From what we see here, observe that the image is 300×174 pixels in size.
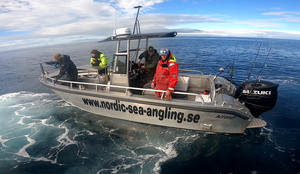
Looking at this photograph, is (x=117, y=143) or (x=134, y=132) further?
(x=134, y=132)

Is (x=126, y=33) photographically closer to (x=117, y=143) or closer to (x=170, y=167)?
(x=117, y=143)

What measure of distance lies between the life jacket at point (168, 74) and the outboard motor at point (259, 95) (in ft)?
7.93

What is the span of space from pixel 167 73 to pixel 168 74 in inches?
2.2

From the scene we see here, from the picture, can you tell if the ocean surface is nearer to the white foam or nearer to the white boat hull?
the white foam

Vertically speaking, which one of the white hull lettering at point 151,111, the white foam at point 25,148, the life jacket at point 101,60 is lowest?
the white foam at point 25,148

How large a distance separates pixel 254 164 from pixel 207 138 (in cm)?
138

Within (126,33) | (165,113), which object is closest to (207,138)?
(165,113)

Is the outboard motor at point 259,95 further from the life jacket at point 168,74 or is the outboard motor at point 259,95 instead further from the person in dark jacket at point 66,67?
the person in dark jacket at point 66,67

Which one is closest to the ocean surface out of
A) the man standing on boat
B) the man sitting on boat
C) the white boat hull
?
the white boat hull

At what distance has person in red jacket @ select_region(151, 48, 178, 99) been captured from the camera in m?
4.11

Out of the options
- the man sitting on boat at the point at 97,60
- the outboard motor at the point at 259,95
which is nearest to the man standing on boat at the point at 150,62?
the man sitting on boat at the point at 97,60

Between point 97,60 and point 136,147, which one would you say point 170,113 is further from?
point 97,60

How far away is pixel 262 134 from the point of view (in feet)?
15.9

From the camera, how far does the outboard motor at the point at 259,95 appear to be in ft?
13.8
